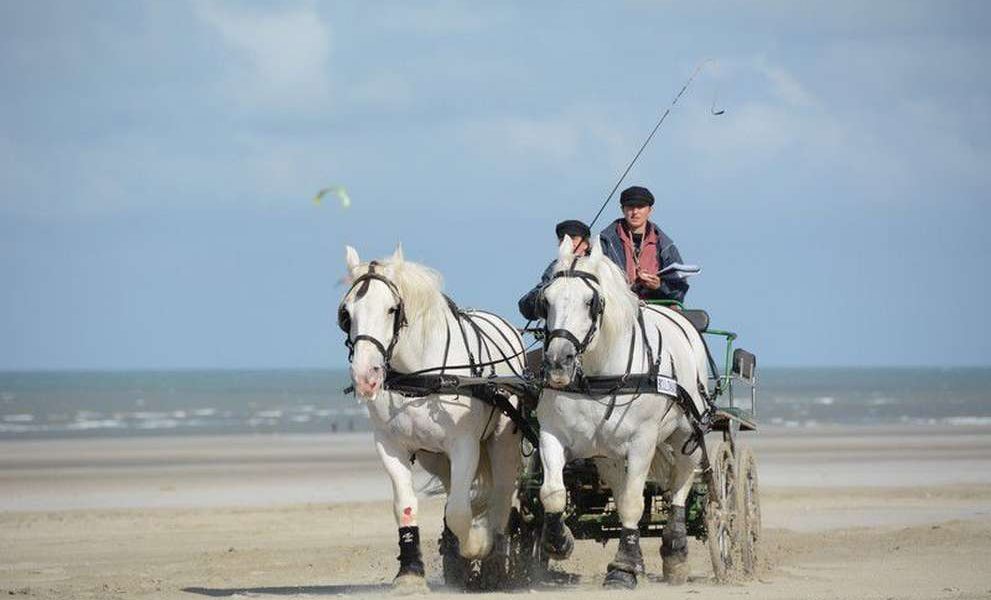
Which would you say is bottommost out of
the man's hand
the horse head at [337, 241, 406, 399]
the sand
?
the sand

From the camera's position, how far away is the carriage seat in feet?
36.7

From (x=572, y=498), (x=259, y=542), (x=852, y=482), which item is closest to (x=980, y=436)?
(x=852, y=482)

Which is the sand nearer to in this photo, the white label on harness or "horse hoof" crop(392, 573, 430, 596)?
"horse hoof" crop(392, 573, 430, 596)

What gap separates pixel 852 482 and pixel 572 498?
41.5 ft

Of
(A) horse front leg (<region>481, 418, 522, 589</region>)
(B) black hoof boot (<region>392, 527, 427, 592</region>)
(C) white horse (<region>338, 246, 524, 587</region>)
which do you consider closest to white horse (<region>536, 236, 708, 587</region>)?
(A) horse front leg (<region>481, 418, 522, 589</region>)

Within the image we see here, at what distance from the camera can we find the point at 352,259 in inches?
386

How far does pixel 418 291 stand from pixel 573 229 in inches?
56.8

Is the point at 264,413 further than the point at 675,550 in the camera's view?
Yes

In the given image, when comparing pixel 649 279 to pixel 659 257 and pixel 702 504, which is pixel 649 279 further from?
pixel 702 504

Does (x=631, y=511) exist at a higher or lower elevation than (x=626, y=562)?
higher

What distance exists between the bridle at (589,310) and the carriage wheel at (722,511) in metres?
1.66

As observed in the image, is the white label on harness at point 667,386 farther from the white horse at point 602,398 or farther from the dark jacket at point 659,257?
the dark jacket at point 659,257

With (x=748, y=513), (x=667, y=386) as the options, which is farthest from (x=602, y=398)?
(x=748, y=513)

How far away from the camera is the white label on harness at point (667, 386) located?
9.84 m
